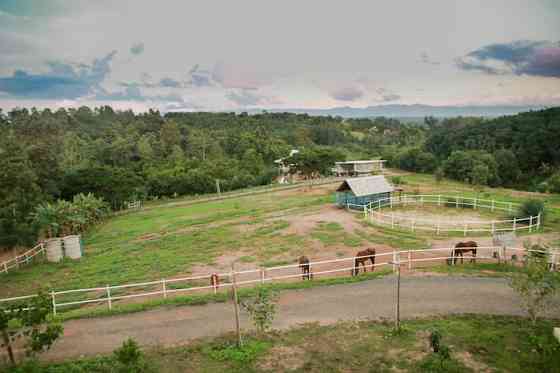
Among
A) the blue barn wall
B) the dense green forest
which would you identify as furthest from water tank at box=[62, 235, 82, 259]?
the blue barn wall

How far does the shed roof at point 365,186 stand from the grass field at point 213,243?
2.16 metres

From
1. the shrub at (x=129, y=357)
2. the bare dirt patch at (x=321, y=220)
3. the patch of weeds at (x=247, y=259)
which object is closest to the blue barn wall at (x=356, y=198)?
the bare dirt patch at (x=321, y=220)

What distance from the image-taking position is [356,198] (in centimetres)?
2898

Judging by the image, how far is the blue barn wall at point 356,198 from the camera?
28859 mm

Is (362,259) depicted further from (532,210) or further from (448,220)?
(532,210)

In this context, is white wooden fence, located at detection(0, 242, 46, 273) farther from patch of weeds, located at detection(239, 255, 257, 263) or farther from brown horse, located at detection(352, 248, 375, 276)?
brown horse, located at detection(352, 248, 375, 276)

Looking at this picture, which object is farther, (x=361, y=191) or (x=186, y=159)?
(x=186, y=159)

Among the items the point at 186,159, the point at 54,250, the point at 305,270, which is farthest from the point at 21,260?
the point at 186,159

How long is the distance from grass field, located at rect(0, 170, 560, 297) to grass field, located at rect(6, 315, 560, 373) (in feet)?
25.7

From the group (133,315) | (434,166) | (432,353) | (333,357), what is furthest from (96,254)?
(434,166)

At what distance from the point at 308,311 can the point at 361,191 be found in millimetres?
18795

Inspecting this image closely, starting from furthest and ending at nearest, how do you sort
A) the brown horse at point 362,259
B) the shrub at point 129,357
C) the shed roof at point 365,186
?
the shed roof at point 365,186 → the brown horse at point 362,259 → the shrub at point 129,357

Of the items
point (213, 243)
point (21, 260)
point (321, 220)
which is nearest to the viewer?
point (21, 260)

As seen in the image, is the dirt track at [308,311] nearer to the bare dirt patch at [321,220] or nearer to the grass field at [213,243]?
the grass field at [213,243]
